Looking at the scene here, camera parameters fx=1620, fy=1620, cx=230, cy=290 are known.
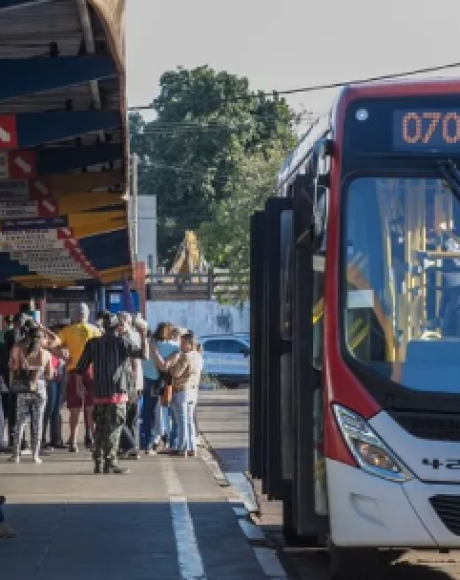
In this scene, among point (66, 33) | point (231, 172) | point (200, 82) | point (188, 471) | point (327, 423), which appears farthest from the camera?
point (200, 82)

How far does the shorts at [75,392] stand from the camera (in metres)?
21.5

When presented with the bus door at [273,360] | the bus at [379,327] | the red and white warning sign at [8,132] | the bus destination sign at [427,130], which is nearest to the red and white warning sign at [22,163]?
the red and white warning sign at [8,132]

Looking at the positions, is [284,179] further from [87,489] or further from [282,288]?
[87,489]

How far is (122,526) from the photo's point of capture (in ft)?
45.7

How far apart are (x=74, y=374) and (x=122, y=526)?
7.73 m

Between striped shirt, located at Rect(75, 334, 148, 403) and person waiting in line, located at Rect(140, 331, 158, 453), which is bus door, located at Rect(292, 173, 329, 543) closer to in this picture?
striped shirt, located at Rect(75, 334, 148, 403)

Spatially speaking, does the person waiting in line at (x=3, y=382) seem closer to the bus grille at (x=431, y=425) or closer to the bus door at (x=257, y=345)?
the bus door at (x=257, y=345)

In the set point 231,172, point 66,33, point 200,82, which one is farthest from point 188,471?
point 200,82

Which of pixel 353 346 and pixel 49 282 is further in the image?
pixel 49 282

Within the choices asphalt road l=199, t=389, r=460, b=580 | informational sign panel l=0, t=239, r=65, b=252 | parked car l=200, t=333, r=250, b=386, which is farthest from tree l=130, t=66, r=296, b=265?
asphalt road l=199, t=389, r=460, b=580

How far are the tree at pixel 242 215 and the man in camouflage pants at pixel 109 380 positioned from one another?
121 ft

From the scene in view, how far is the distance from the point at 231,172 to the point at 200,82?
733 cm

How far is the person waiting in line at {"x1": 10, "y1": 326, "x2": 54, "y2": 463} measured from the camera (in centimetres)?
1969

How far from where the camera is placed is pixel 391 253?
9.92m
